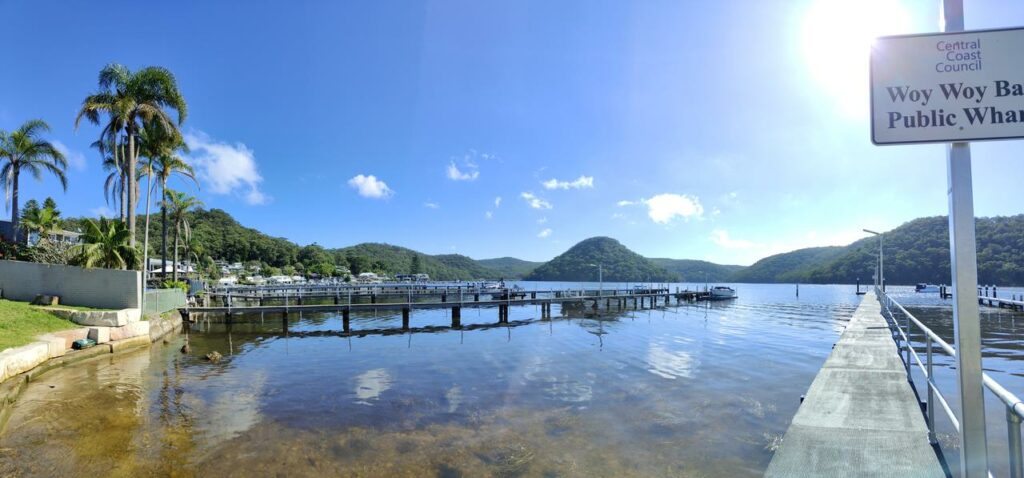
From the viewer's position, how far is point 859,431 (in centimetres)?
505

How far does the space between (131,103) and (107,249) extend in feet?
27.8

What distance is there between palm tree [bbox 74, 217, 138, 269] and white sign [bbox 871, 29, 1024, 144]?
25721 mm

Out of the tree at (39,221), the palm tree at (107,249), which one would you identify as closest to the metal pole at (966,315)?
the palm tree at (107,249)

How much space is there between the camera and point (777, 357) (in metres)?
16.7

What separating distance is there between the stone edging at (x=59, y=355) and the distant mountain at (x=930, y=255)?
50.1 m

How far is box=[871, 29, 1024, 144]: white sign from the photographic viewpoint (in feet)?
8.05

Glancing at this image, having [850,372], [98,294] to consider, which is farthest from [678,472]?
[98,294]

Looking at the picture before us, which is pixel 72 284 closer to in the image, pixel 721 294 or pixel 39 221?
pixel 39 221

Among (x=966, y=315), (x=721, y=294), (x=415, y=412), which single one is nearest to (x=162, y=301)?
(x=415, y=412)

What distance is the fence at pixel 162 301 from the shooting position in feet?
71.7

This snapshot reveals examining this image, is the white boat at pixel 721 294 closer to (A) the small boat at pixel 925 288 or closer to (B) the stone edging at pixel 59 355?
(A) the small boat at pixel 925 288

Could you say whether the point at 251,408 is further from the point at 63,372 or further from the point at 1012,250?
the point at 1012,250

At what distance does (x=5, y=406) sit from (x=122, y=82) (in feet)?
70.7

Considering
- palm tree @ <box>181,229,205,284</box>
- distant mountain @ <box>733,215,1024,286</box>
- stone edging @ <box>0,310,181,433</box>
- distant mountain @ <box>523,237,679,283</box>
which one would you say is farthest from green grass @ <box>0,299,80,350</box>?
distant mountain @ <box>523,237,679,283</box>
